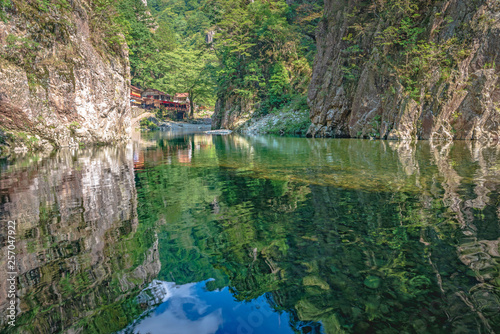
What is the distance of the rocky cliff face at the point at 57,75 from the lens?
16688mm

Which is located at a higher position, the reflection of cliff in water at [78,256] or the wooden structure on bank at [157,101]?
the wooden structure on bank at [157,101]

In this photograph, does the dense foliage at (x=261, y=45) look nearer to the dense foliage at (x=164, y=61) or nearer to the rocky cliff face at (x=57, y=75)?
the dense foliage at (x=164, y=61)

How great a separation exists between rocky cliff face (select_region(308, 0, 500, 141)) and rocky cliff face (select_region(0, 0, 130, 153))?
20.3m

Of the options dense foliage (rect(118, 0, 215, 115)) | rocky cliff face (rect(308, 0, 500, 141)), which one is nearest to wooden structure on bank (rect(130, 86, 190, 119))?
dense foliage (rect(118, 0, 215, 115))

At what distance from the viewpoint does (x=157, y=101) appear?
61625 mm

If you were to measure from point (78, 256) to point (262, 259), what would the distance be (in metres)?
2.24

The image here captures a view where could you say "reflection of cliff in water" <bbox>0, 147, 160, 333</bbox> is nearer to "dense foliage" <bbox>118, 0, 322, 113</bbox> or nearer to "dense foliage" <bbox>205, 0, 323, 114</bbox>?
"dense foliage" <bbox>118, 0, 322, 113</bbox>

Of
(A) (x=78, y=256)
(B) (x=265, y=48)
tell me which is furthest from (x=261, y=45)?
(A) (x=78, y=256)

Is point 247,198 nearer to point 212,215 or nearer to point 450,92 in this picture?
point 212,215

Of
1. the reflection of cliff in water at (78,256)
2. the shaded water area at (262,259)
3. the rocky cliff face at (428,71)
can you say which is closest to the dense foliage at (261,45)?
the rocky cliff face at (428,71)

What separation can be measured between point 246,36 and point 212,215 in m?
43.3

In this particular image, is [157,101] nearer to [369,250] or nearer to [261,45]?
[261,45]

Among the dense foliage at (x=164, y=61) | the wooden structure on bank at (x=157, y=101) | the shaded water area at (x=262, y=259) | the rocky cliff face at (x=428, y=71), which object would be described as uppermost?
the dense foliage at (x=164, y=61)

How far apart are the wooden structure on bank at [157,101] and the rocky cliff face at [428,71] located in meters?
41.1
